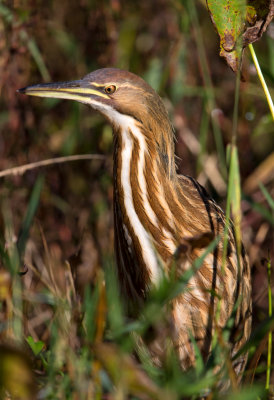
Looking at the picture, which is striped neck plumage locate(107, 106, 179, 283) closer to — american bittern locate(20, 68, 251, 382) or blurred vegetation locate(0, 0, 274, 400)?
american bittern locate(20, 68, 251, 382)

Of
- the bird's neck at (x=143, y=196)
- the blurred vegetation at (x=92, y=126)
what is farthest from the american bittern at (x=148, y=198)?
the blurred vegetation at (x=92, y=126)

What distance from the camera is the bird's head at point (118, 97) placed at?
1.83 m

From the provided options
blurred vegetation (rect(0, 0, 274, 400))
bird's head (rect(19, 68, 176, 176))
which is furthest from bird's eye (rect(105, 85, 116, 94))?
blurred vegetation (rect(0, 0, 274, 400))

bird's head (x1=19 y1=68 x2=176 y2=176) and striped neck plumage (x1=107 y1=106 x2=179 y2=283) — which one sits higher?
bird's head (x1=19 y1=68 x2=176 y2=176)

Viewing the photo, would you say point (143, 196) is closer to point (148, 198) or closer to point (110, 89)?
point (148, 198)

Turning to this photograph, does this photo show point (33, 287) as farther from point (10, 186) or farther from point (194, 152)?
point (194, 152)

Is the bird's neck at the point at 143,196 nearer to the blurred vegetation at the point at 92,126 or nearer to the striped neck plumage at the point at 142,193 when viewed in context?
the striped neck plumage at the point at 142,193

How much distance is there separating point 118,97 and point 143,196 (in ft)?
0.85

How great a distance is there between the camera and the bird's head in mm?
1832

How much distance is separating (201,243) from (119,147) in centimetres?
49

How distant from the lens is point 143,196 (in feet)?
6.06

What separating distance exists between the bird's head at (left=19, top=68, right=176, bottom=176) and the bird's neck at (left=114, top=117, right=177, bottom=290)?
16 mm

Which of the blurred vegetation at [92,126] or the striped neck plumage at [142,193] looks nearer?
the striped neck plumage at [142,193]

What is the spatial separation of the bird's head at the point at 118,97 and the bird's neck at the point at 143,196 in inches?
0.6
